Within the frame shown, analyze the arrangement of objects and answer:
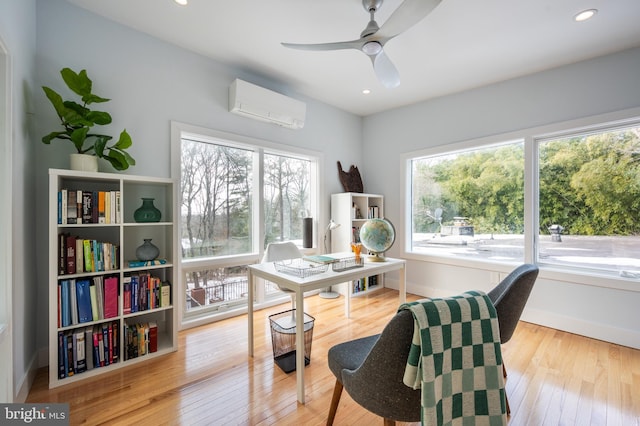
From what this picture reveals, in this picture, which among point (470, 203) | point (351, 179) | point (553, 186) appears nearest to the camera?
point (553, 186)

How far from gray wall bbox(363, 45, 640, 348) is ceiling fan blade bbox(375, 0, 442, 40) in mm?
2107

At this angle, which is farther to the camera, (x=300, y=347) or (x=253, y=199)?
(x=253, y=199)

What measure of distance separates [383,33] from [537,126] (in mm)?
2209

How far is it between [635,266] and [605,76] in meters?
1.78

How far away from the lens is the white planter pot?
190 centimetres

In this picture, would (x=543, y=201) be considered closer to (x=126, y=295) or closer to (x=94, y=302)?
(x=126, y=295)

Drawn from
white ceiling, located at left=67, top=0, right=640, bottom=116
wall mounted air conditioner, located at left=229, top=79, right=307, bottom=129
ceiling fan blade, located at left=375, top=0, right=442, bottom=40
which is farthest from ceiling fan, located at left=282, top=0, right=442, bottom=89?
wall mounted air conditioner, located at left=229, top=79, right=307, bottom=129

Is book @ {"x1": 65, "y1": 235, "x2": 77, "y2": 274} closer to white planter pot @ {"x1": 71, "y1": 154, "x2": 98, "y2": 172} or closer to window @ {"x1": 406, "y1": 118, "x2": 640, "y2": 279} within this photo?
white planter pot @ {"x1": 71, "y1": 154, "x2": 98, "y2": 172}

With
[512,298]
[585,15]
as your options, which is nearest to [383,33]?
[585,15]

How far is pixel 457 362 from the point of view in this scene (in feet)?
3.28

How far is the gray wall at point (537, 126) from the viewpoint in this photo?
2461 mm

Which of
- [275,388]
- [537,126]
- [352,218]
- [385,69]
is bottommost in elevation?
[275,388]

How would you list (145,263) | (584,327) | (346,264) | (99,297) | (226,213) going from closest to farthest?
1. (99,297)
2. (145,263)
3. (346,264)
4. (584,327)
5. (226,213)

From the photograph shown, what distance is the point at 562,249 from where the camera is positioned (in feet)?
9.35
